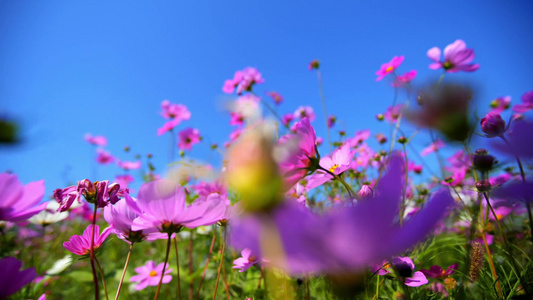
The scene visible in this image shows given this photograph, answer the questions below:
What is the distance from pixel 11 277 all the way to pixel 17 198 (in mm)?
82

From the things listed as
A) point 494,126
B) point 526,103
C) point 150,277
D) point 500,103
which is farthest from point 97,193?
point 500,103

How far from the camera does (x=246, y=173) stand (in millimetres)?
135

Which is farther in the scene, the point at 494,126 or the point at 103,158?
the point at 103,158

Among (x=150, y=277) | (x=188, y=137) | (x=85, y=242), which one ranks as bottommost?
(x=150, y=277)

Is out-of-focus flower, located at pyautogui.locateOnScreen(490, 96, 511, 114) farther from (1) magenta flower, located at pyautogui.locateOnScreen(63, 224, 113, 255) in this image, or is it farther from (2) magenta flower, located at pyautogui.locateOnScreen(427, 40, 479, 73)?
(1) magenta flower, located at pyautogui.locateOnScreen(63, 224, 113, 255)

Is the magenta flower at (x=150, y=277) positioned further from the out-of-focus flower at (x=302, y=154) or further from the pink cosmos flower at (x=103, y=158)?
the pink cosmos flower at (x=103, y=158)

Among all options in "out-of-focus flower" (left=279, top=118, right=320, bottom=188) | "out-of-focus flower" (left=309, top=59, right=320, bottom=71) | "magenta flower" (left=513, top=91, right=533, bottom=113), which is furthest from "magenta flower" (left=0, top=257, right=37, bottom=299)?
"out-of-focus flower" (left=309, top=59, right=320, bottom=71)

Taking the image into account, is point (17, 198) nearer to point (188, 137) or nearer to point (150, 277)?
point (150, 277)

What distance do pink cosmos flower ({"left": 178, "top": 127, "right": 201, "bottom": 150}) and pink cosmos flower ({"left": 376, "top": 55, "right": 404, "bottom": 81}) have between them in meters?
1.11

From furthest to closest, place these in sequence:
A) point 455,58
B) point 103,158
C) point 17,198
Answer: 1. point 103,158
2. point 455,58
3. point 17,198

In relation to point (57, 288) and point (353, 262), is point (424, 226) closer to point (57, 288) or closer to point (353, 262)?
point (353, 262)

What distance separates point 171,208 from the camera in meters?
0.26

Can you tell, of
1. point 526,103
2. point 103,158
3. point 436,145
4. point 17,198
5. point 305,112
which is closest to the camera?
point 17,198

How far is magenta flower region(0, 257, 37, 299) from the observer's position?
244 millimetres
